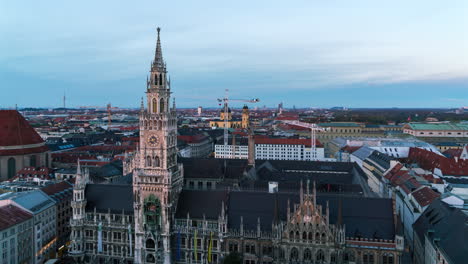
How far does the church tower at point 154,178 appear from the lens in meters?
67.2

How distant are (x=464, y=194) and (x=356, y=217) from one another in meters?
43.2

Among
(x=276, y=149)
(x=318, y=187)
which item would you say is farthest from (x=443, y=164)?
(x=276, y=149)

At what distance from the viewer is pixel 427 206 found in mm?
78188

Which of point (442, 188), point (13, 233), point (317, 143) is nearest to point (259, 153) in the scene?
point (317, 143)

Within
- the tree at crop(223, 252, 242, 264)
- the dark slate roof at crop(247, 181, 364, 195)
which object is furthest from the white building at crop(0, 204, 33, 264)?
the dark slate roof at crop(247, 181, 364, 195)

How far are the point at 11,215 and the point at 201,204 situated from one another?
34.3 metres

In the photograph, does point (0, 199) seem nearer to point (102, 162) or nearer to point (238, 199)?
point (238, 199)

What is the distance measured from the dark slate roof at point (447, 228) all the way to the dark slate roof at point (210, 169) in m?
49.9

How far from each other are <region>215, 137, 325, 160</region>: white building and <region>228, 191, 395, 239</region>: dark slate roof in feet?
353

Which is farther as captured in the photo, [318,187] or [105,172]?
[105,172]

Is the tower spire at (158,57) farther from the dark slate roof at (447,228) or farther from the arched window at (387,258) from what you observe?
the dark slate roof at (447,228)

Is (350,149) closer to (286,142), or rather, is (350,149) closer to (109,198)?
(286,142)

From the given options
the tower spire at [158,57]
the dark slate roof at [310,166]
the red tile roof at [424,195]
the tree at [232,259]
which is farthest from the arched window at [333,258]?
the dark slate roof at [310,166]

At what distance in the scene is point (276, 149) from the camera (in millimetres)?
182125
